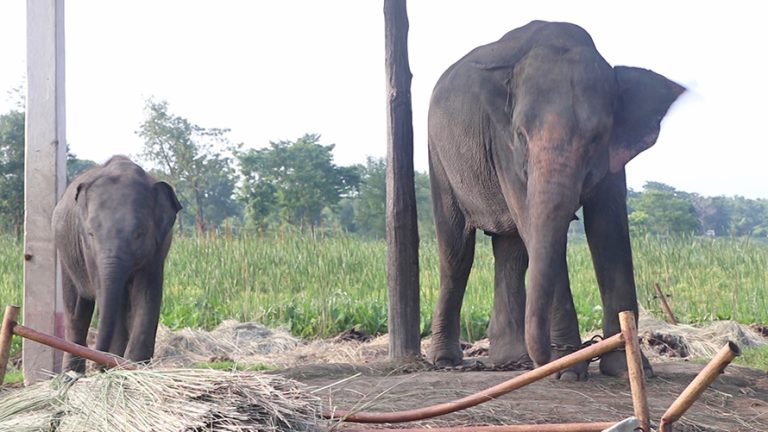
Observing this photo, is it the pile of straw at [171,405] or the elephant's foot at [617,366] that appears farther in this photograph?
the elephant's foot at [617,366]

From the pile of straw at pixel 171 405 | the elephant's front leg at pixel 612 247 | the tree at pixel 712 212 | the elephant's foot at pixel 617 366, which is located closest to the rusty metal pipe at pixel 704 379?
the pile of straw at pixel 171 405

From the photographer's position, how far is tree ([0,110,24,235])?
31312mm

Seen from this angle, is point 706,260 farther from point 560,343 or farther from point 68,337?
point 68,337

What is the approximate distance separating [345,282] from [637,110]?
22.4 ft

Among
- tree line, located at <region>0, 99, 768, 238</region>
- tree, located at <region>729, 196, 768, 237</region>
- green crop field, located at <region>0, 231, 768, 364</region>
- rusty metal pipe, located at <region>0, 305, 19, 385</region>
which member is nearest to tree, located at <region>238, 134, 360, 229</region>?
tree line, located at <region>0, 99, 768, 238</region>

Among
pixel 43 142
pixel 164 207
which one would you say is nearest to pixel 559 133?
pixel 164 207

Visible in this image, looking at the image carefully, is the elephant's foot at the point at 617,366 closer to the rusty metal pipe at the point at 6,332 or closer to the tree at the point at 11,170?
the rusty metal pipe at the point at 6,332

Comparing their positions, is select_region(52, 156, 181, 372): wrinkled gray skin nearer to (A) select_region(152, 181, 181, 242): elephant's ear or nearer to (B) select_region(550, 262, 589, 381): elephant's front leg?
(A) select_region(152, 181, 181, 242): elephant's ear

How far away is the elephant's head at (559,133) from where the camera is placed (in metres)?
5.64

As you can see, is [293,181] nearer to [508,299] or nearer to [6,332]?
[508,299]

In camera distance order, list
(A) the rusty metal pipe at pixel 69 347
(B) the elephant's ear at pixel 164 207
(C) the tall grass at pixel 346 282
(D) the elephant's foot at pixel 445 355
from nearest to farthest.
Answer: (A) the rusty metal pipe at pixel 69 347 < (B) the elephant's ear at pixel 164 207 < (D) the elephant's foot at pixel 445 355 < (C) the tall grass at pixel 346 282

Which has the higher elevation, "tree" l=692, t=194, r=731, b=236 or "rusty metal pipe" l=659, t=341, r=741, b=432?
"tree" l=692, t=194, r=731, b=236

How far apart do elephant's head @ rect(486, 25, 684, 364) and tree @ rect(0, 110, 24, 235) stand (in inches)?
1033

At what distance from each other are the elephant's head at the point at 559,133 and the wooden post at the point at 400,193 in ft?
3.46
